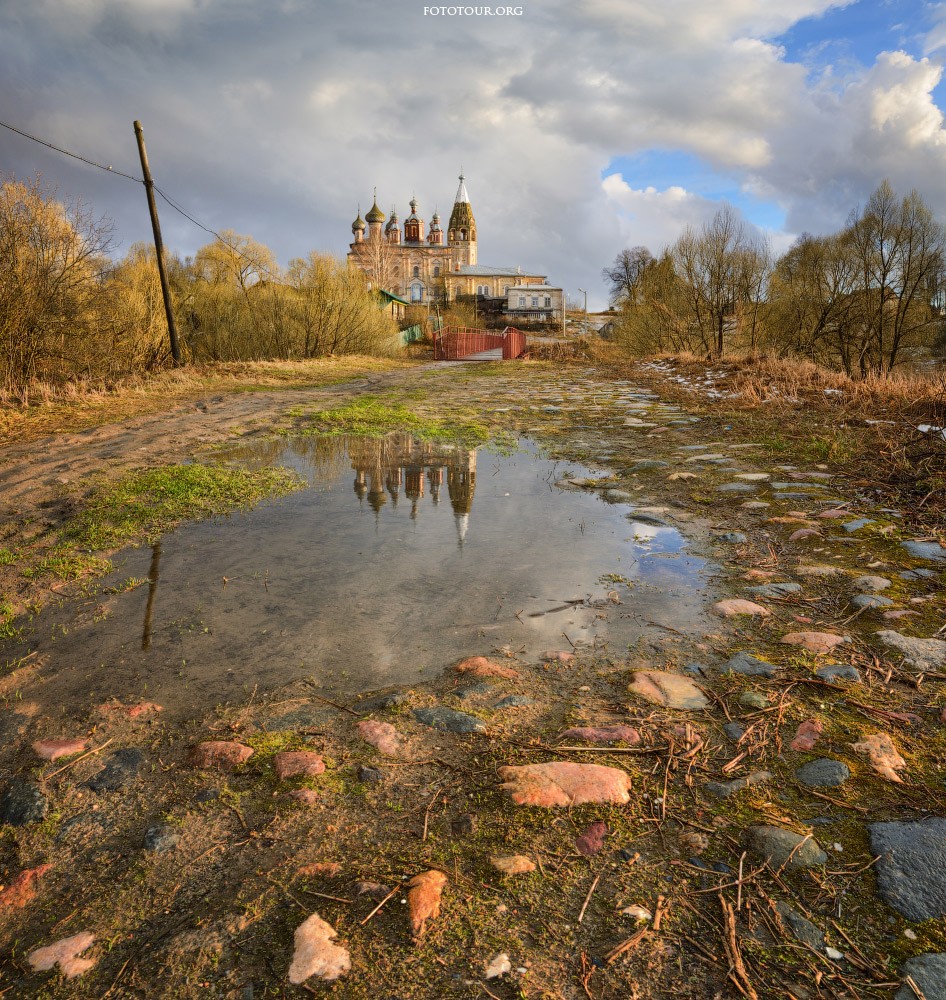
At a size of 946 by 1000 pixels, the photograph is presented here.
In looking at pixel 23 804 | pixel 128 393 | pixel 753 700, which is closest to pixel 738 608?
pixel 753 700

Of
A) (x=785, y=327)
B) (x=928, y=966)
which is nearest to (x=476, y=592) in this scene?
(x=928, y=966)

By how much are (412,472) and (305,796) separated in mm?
4494

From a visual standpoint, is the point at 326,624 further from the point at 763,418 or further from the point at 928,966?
the point at 763,418

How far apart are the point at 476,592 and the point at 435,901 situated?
1938mm

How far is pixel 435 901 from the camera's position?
143 centimetres

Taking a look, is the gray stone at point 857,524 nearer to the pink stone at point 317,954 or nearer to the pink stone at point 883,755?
the pink stone at point 883,755

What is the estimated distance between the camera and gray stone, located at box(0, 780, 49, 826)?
5.72ft

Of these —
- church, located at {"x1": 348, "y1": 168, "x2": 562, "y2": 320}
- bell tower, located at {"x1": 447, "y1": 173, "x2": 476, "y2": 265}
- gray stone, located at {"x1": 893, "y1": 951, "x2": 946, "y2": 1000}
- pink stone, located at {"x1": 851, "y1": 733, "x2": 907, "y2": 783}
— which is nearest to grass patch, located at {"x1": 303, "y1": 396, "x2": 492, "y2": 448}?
pink stone, located at {"x1": 851, "y1": 733, "x2": 907, "y2": 783}

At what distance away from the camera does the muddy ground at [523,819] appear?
51.1 inches

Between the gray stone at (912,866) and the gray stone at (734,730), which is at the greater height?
the gray stone at (912,866)

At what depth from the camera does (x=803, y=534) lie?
4016 mm

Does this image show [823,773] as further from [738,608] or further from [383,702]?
[383,702]

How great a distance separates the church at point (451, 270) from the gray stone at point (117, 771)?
8454 cm

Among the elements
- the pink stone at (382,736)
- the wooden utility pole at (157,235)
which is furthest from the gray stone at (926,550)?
the wooden utility pole at (157,235)
